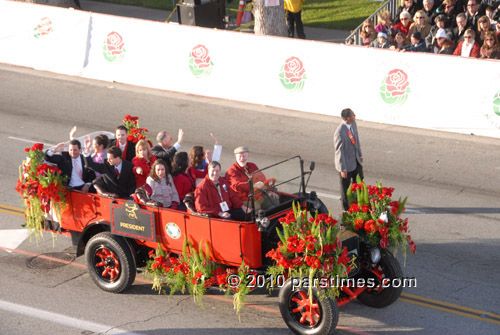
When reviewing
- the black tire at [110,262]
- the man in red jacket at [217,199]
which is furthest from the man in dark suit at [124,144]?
the man in red jacket at [217,199]

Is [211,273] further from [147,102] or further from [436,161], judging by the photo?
[147,102]

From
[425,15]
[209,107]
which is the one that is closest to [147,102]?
[209,107]

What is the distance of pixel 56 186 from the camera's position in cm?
1047

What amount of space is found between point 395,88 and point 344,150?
464 cm

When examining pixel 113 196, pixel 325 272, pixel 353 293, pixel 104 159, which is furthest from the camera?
pixel 104 159

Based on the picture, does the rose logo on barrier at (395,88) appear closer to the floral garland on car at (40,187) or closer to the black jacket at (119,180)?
the black jacket at (119,180)

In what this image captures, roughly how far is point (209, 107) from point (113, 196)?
8.63 meters

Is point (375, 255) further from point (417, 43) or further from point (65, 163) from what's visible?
point (417, 43)

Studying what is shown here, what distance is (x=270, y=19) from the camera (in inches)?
850

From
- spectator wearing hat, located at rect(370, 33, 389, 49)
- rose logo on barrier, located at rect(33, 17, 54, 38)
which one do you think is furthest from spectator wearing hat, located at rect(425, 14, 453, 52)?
rose logo on barrier, located at rect(33, 17, 54, 38)

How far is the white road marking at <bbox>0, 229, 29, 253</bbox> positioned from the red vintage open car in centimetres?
127

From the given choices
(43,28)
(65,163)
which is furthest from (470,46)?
(43,28)

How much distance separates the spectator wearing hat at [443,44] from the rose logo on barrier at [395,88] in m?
1.31

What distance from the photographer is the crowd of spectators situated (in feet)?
56.2
